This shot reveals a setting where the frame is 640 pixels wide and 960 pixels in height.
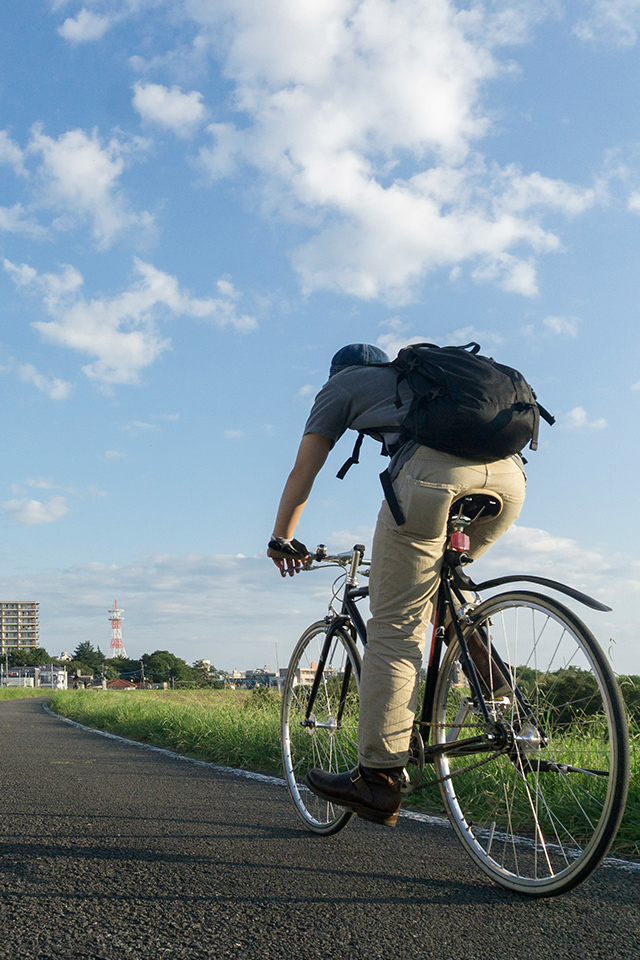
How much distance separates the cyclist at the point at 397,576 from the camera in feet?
8.41

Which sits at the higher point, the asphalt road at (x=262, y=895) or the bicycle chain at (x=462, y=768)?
the bicycle chain at (x=462, y=768)

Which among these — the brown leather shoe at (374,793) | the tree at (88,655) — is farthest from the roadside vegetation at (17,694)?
the tree at (88,655)

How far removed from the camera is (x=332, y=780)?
283 cm

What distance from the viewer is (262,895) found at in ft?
7.54

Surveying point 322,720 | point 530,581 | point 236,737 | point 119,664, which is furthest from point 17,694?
point 119,664

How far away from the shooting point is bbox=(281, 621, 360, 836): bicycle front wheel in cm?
336

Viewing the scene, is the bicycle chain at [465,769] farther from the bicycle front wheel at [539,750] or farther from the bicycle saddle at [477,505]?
the bicycle saddle at [477,505]

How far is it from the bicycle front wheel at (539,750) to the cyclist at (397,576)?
0.19 meters

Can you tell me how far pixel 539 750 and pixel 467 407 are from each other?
1.13 metres

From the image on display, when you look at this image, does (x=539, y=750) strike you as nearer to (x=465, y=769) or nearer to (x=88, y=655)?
(x=465, y=769)

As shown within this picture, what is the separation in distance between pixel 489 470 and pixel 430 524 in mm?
297

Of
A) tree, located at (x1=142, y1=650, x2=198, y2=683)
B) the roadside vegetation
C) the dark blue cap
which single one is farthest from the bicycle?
tree, located at (x1=142, y1=650, x2=198, y2=683)

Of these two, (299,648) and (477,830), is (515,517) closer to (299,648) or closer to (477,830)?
(477,830)

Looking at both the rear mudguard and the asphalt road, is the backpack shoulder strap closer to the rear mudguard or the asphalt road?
the rear mudguard
